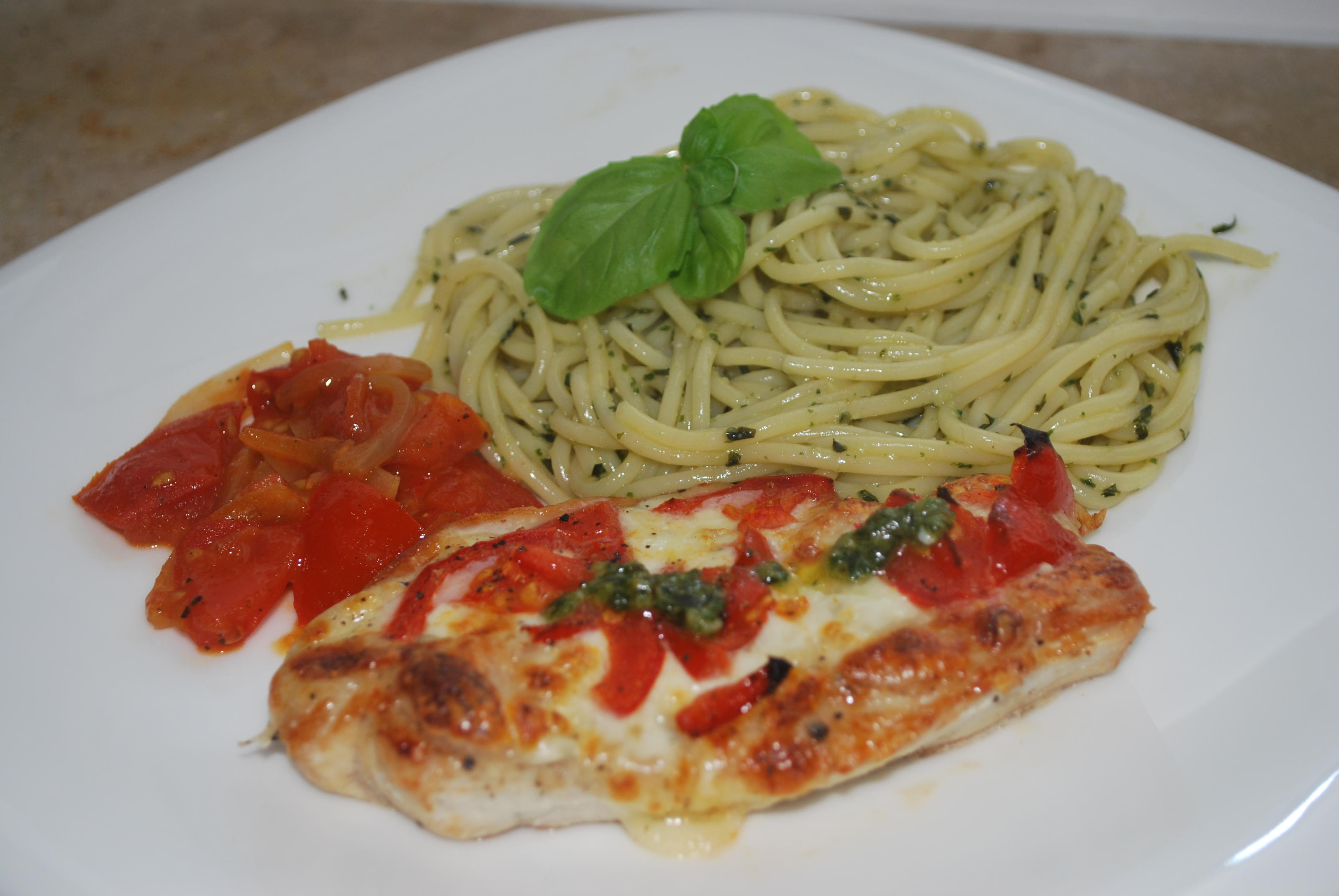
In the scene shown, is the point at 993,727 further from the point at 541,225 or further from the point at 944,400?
the point at 541,225

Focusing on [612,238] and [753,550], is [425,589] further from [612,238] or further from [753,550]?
[612,238]

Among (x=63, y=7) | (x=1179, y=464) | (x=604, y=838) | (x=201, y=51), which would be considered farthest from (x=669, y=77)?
(x=63, y=7)

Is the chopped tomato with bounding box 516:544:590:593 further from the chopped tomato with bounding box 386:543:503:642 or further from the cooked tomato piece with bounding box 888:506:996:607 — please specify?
the cooked tomato piece with bounding box 888:506:996:607

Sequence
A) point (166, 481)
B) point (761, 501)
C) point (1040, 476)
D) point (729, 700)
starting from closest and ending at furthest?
point (729, 700), point (1040, 476), point (761, 501), point (166, 481)

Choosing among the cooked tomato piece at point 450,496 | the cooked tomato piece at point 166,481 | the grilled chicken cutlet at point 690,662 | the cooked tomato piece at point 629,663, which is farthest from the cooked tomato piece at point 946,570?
the cooked tomato piece at point 166,481

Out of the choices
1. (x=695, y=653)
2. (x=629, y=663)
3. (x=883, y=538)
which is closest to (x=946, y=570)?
(x=883, y=538)

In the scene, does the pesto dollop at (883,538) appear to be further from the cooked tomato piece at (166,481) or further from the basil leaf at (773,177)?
the cooked tomato piece at (166,481)

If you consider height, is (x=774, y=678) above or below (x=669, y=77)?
below
